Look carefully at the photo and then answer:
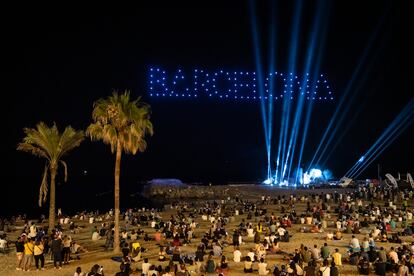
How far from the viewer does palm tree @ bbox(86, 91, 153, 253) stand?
21781 millimetres

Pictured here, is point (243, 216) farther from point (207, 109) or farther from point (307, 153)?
point (207, 109)

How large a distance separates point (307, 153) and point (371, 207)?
6884 centimetres

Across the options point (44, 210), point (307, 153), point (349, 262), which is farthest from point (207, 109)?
point (349, 262)

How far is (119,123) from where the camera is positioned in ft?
72.3

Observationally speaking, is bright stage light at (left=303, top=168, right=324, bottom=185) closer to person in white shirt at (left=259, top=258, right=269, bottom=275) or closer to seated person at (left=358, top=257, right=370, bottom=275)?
seated person at (left=358, top=257, right=370, bottom=275)

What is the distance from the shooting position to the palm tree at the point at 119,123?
71.5 feet

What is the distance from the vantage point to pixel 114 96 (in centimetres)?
2183

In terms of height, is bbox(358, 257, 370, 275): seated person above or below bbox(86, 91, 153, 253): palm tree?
below

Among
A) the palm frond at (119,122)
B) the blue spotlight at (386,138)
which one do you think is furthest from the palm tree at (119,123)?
the blue spotlight at (386,138)

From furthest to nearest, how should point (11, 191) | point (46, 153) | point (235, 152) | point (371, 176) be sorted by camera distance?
point (235, 152) < point (11, 191) < point (371, 176) < point (46, 153)

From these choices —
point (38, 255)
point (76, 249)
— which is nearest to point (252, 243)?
point (76, 249)

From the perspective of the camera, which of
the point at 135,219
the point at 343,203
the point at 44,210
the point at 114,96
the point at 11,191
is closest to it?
the point at 114,96

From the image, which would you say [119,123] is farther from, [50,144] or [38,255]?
[50,144]

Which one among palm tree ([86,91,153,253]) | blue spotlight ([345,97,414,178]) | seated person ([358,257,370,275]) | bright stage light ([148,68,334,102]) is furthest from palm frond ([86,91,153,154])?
bright stage light ([148,68,334,102])
